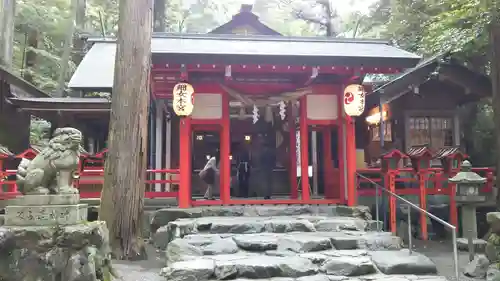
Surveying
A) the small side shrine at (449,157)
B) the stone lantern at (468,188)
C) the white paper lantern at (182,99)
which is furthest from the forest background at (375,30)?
the white paper lantern at (182,99)

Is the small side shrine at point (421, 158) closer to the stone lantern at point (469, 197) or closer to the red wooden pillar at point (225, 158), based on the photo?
the stone lantern at point (469, 197)

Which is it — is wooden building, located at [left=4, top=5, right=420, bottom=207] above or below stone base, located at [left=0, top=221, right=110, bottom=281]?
above

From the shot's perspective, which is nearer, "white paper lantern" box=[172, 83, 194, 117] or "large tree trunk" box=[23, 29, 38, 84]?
"white paper lantern" box=[172, 83, 194, 117]

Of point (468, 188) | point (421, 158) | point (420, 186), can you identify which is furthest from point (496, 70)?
point (468, 188)

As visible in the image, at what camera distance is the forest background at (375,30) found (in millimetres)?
12259

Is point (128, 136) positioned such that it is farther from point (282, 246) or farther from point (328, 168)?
point (328, 168)

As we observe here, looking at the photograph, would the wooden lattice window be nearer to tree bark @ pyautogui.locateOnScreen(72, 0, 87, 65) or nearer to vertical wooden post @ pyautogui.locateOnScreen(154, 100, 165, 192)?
vertical wooden post @ pyautogui.locateOnScreen(154, 100, 165, 192)

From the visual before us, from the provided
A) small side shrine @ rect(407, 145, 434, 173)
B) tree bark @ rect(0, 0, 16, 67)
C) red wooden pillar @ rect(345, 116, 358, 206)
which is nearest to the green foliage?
tree bark @ rect(0, 0, 16, 67)

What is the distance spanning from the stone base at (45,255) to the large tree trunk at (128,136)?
7.59 feet

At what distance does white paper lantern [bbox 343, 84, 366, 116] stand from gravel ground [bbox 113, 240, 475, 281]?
141 inches

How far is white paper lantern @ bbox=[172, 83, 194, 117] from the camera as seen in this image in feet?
30.2

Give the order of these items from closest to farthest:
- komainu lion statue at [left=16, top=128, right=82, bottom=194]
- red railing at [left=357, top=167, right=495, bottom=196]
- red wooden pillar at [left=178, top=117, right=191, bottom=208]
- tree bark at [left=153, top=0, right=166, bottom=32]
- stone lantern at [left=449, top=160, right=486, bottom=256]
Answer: komainu lion statue at [left=16, top=128, right=82, bottom=194] < stone lantern at [left=449, top=160, right=486, bottom=256] < red wooden pillar at [left=178, top=117, right=191, bottom=208] < red railing at [left=357, top=167, right=495, bottom=196] < tree bark at [left=153, top=0, right=166, bottom=32]

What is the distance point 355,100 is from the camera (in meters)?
9.55

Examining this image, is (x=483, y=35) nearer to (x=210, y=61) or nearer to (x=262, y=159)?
(x=262, y=159)
